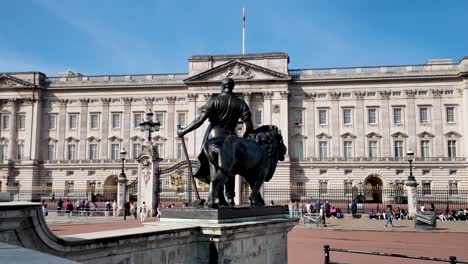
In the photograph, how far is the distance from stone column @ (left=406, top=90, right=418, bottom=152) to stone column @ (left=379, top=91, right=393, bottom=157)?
2154 millimetres

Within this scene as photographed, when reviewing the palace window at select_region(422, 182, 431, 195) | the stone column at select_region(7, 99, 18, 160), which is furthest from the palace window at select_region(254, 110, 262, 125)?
the stone column at select_region(7, 99, 18, 160)

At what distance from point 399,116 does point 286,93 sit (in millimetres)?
13698

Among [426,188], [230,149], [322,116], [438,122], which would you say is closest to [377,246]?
[230,149]

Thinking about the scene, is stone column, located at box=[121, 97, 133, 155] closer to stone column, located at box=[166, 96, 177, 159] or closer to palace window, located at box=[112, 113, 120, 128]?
palace window, located at box=[112, 113, 120, 128]

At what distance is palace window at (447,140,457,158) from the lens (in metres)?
51.5

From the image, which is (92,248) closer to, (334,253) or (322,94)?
(334,253)

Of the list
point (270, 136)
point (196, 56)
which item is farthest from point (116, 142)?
point (270, 136)

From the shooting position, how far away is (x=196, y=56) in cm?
5603

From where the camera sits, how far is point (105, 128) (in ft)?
191

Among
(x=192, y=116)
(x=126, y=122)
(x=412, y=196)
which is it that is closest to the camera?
(x=412, y=196)

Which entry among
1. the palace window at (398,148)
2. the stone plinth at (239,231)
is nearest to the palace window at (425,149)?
the palace window at (398,148)

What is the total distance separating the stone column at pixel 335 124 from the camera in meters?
53.7

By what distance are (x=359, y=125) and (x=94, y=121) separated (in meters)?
33.9

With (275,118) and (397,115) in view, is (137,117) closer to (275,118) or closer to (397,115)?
(275,118)
